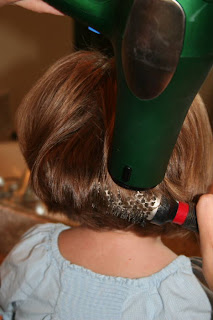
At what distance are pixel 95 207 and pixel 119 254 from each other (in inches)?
3.6

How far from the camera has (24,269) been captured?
2.23 ft

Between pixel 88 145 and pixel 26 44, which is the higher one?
pixel 88 145

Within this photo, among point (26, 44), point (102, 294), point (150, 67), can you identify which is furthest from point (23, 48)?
point (150, 67)

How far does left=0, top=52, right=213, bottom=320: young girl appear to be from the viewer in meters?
0.56

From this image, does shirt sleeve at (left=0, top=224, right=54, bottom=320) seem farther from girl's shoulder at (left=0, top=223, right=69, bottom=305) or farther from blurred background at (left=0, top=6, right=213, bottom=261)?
blurred background at (left=0, top=6, right=213, bottom=261)

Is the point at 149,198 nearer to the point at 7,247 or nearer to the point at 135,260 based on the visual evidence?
the point at 135,260

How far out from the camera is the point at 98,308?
1.99 ft

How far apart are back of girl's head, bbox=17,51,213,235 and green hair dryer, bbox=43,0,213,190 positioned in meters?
0.08

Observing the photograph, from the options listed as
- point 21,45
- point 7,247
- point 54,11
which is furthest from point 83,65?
point 21,45

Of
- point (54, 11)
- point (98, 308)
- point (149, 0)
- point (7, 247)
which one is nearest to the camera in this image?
point (149, 0)

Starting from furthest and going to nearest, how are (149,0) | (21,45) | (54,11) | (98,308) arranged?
(21,45), (98,308), (54,11), (149,0)

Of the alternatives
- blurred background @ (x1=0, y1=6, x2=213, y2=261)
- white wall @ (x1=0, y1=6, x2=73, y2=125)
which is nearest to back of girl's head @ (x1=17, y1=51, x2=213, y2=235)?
blurred background @ (x1=0, y1=6, x2=213, y2=261)

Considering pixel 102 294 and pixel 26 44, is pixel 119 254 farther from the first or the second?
pixel 26 44

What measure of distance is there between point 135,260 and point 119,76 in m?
0.32
